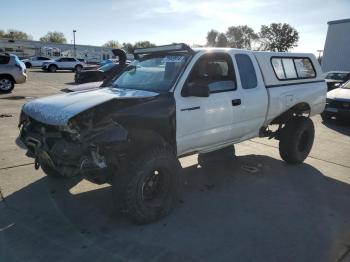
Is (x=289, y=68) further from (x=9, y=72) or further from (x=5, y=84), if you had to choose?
(x=5, y=84)

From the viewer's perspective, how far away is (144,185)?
12.6ft

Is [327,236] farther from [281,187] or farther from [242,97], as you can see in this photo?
[242,97]

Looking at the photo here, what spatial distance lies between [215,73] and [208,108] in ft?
2.07

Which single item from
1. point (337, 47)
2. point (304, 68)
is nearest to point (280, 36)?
point (337, 47)

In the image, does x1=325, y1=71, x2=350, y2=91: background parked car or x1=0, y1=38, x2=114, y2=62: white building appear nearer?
x1=325, y1=71, x2=350, y2=91: background parked car

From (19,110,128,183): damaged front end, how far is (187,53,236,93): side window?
1.30 m

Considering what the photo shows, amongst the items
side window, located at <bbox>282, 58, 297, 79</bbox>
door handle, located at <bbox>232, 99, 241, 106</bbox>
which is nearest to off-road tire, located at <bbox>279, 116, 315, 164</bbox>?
side window, located at <bbox>282, 58, 297, 79</bbox>

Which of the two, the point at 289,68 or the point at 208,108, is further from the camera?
the point at 289,68

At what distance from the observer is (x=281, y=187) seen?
5.07m

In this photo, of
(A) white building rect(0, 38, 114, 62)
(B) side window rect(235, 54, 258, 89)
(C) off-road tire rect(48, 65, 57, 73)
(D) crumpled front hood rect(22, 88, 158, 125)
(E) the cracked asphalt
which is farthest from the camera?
(A) white building rect(0, 38, 114, 62)

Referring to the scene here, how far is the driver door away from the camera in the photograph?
164 inches

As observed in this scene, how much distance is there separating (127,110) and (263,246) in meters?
1.99

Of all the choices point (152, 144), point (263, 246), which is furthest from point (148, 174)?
point (263, 246)

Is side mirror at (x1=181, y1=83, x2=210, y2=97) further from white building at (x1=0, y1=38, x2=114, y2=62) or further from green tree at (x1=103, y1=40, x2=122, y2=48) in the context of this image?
green tree at (x1=103, y1=40, x2=122, y2=48)
